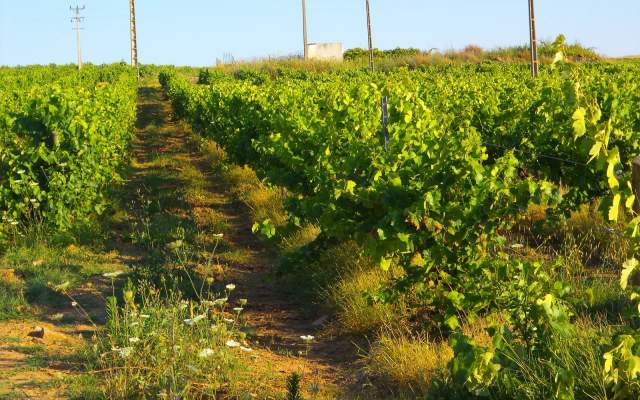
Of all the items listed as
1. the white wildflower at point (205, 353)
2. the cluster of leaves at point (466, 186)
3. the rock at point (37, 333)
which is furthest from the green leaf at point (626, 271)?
the rock at point (37, 333)

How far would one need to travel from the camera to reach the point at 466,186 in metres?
5.49

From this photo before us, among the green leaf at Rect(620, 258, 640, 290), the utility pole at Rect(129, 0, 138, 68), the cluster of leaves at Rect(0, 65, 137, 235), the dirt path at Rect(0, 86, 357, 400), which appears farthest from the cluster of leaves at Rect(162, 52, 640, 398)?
the utility pole at Rect(129, 0, 138, 68)

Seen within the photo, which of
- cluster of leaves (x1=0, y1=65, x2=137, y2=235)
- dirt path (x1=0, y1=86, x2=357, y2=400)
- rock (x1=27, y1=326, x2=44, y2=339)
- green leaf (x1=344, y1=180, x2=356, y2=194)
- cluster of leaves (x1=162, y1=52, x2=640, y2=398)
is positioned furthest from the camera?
cluster of leaves (x1=0, y1=65, x2=137, y2=235)

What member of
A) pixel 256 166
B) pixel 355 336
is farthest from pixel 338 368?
pixel 256 166

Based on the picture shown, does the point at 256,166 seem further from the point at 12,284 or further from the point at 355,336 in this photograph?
the point at 355,336

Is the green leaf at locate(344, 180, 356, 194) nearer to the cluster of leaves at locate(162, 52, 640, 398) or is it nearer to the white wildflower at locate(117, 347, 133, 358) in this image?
the cluster of leaves at locate(162, 52, 640, 398)

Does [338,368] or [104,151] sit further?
[104,151]

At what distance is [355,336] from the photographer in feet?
20.2

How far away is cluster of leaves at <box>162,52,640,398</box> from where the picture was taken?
3.40 meters

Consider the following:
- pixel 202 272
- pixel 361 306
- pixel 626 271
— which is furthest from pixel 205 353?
pixel 202 272

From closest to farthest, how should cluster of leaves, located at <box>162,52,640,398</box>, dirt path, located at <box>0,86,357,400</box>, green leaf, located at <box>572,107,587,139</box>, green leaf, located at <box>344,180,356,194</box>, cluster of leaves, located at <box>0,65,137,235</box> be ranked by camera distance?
green leaf, located at <box>572,107,587,139</box>, cluster of leaves, located at <box>162,52,640,398</box>, dirt path, located at <box>0,86,357,400</box>, green leaf, located at <box>344,180,356,194</box>, cluster of leaves, located at <box>0,65,137,235</box>

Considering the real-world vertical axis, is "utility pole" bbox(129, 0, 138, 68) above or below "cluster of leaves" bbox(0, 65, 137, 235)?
above

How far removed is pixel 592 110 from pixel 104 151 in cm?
930

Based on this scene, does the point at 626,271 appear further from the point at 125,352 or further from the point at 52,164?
the point at 52,164
